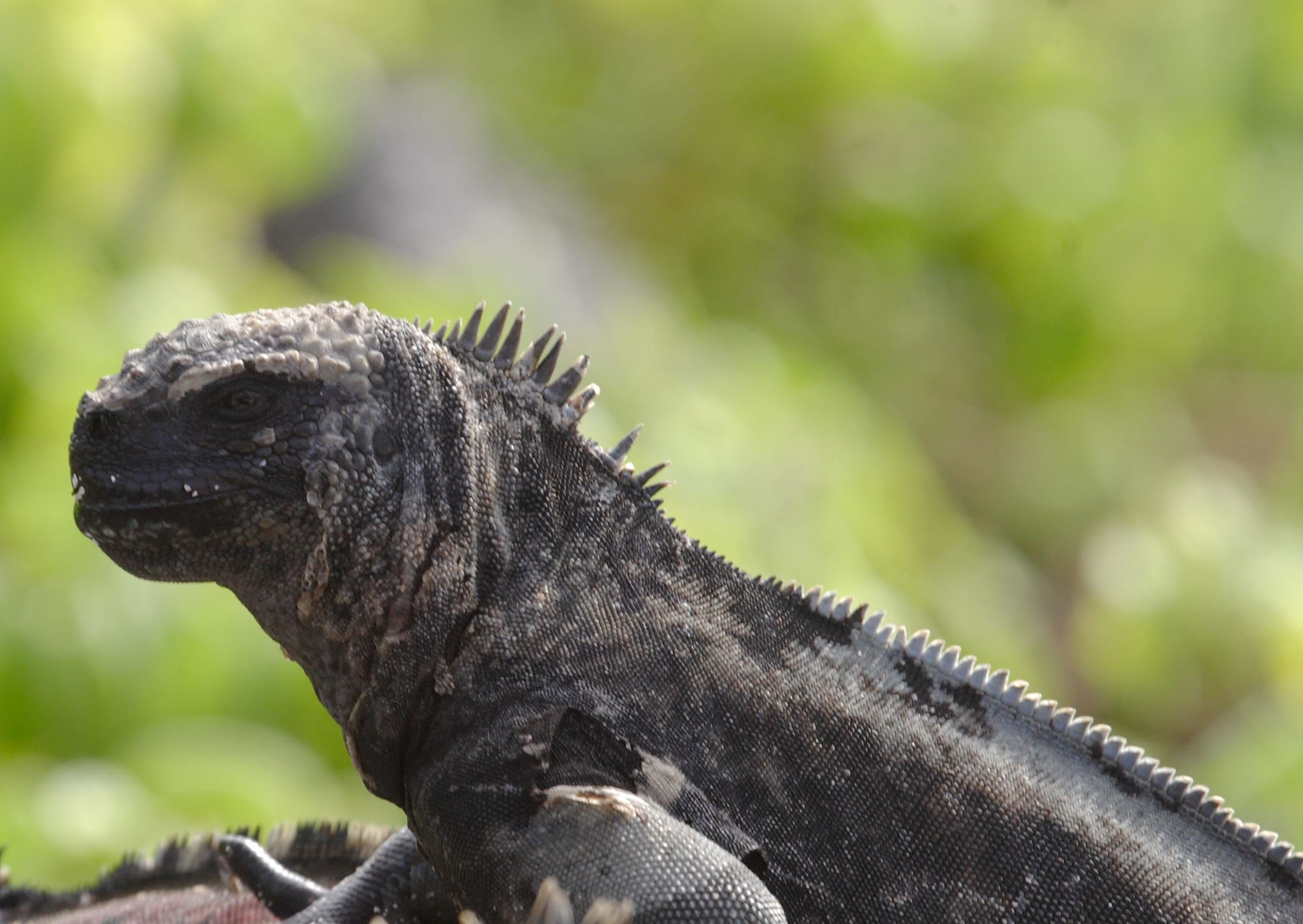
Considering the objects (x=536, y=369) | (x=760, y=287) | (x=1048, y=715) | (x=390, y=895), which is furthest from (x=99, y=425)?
(x=760, y=287)

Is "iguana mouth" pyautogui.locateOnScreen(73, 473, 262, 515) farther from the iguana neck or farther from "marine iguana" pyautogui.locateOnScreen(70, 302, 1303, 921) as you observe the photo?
the iguana neck

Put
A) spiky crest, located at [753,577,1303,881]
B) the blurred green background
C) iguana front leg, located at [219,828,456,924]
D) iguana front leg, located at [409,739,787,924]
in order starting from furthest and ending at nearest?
the blurred green background < iguana front leg, located at [219,828,456,924] < spiky crest, located at [753,577,1303,881] < iguana front leg, located at [409,739,787,924]

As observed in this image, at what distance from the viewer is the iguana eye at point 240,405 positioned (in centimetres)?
237

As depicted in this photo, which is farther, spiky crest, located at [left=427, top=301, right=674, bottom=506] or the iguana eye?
spiky crest, located at [left=427, top=301, right=674, bottom=506]

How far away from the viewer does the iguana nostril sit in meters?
2.37

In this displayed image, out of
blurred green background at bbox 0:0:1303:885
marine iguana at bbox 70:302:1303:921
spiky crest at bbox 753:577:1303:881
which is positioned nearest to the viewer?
marine iguana at bbox 70:302:1303:921

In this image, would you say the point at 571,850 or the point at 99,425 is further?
the point at 99,425

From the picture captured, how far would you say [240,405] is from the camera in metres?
2.38

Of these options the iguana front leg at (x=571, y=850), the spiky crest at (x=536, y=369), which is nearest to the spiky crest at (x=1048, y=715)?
the spiky crest at (x=536, y=369)

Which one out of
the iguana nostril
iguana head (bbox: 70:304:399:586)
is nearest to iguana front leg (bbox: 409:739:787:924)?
iguana head (bbox: 70:304:399:586)

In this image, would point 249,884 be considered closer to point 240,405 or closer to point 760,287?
point 240,405

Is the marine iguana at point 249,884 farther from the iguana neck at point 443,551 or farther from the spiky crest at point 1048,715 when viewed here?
the spiky crest at point 1048,715

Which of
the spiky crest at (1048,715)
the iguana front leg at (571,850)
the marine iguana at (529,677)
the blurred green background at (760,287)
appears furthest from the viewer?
the blurred green background at (760,287)

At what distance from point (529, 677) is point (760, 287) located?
30.4ft
